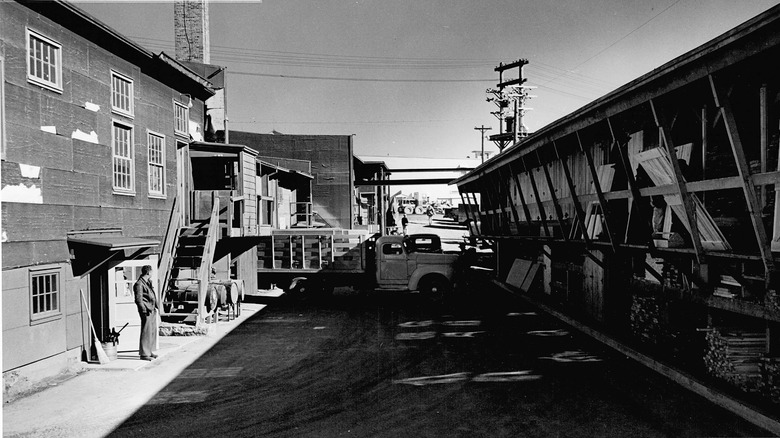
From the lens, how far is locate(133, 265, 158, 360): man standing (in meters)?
10.7

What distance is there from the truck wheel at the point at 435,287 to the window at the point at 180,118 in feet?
27.1

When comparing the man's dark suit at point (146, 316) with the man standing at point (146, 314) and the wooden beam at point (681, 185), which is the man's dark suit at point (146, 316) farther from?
the wooden beam at point (681, 185)

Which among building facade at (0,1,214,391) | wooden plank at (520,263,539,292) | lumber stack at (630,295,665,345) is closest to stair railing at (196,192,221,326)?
building facade at (0,1,214,391)

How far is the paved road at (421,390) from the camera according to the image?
701 centimetres

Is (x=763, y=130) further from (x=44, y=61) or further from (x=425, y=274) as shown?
(x=425, y=274)

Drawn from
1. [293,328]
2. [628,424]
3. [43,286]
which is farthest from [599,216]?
[43,286]

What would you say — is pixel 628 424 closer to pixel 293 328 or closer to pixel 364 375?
pixel 364 375

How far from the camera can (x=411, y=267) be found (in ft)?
56.5

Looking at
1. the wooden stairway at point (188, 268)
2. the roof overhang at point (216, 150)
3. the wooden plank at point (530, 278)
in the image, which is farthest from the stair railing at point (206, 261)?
the wooden plank at point (530, 278)

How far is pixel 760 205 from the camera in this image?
5.16 metres

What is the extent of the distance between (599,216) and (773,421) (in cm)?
461

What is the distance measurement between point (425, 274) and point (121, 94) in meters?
9.54

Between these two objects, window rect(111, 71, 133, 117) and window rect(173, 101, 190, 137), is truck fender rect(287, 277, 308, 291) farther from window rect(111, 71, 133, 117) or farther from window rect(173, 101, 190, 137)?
window rect(111, 71, 133, 117)

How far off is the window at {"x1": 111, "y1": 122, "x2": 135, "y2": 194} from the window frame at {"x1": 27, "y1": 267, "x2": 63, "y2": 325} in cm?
260
